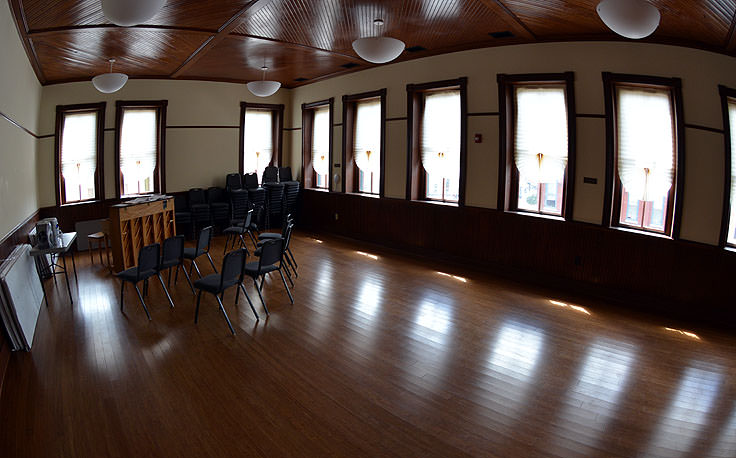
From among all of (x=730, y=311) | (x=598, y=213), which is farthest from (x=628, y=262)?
(x=730, y=311)

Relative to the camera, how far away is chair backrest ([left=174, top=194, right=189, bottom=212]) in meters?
9.96

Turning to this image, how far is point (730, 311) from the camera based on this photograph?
530 cm

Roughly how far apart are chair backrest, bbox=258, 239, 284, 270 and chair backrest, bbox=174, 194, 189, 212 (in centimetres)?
518

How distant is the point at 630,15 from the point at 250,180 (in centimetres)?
852

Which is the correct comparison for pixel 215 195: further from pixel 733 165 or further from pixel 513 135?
pixel 733 165

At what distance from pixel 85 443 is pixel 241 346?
1648mm

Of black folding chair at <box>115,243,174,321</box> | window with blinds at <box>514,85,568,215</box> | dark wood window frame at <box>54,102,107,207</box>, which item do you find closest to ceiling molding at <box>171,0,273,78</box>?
dark wood window frame at <box>54,102,107,207</box>

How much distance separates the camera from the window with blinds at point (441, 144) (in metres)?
8.03

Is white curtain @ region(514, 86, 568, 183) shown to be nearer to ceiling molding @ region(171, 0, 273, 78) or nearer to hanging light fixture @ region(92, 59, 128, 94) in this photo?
ceiling molding @ region(171, 0, 273, 78)

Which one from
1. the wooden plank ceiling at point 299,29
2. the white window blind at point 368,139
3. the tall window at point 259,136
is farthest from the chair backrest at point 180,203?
the white window blind at point 368,139

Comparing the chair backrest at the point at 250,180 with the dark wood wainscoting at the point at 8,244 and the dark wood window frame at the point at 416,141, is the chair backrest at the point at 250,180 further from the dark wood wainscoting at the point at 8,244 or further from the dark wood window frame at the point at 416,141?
the dark wood wainscoting at the point at 8,244

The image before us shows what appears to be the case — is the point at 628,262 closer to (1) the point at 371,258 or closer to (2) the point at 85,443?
(1) the point at 371,258

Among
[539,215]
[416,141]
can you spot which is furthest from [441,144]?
[539,215]

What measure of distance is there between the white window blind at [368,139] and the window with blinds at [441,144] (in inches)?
48.7
